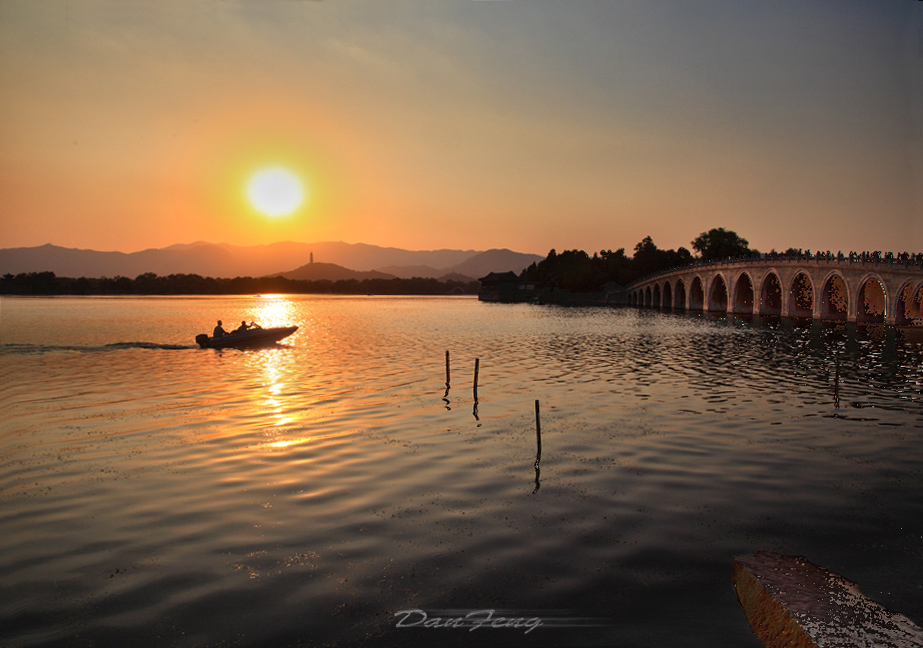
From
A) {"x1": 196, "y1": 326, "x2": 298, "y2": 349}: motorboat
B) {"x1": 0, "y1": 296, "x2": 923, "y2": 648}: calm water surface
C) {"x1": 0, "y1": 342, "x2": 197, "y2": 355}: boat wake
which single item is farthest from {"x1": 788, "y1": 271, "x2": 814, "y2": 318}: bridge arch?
{"x1": 0, "y1": 342, "x2": 197, "y2": 355}: boat wake

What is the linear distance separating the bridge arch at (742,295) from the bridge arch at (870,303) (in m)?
32.8

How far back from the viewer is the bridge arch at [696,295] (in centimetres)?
14275

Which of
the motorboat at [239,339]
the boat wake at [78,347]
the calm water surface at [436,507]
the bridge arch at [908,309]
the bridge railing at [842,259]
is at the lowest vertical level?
the calm water surface at [436,507]

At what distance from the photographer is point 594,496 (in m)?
14.6

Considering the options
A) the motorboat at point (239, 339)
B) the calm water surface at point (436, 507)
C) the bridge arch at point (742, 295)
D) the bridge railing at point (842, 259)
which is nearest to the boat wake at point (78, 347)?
the motorboat at point (239, 339)

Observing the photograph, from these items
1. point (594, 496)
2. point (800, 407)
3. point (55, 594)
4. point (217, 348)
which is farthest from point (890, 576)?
Result: point (217, 348)

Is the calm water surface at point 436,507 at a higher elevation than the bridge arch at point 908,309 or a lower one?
lower

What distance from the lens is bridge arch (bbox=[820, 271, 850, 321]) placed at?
85500mm

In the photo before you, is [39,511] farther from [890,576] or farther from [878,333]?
[878,333]

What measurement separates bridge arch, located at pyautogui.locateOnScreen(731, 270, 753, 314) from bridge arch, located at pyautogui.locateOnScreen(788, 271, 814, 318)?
48.7ft

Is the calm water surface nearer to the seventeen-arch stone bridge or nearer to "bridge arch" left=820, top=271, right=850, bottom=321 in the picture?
the seventeen-arch stone bridge

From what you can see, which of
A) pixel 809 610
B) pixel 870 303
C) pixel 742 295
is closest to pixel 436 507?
pixel 809 610

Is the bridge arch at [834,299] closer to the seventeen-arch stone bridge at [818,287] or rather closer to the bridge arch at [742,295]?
the seventeen-arch stone bridge at [818,287]

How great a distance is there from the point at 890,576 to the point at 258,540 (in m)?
11.7
